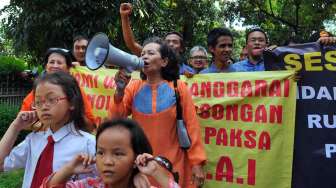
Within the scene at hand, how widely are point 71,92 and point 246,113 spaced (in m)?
1.86

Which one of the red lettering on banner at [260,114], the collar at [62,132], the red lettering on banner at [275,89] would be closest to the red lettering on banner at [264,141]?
the red lettering on banner at [260,114]

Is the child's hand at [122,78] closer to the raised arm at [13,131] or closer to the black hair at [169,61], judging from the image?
the black hair at [169,61]

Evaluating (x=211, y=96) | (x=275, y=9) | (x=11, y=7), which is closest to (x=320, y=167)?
(x=211, y=96)

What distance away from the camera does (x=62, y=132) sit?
228 centimetres

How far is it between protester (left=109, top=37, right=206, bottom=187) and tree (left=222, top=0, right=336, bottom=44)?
11671 mm

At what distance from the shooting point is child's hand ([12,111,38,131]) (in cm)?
231

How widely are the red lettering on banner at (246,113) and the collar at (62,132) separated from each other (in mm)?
1824

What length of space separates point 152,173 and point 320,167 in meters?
2.18

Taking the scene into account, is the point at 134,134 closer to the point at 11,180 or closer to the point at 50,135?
the point at 50,135

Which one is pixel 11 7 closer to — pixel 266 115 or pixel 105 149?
pixel 266 115

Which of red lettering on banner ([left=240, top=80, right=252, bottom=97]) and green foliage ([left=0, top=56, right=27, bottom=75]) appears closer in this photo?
red lettering on banner ([left=240, top=80, right=252, bottom=97])

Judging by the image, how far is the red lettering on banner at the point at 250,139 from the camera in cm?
371

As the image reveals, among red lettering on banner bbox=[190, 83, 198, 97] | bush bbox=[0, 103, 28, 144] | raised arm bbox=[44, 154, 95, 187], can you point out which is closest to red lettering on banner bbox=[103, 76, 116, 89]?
red lettering on banner bbox=[190, 83, 198, 97]

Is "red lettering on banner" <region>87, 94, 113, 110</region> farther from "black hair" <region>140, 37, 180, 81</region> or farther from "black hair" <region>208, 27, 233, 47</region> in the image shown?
"black hair" <region>140, 37, 180, 81</region>
